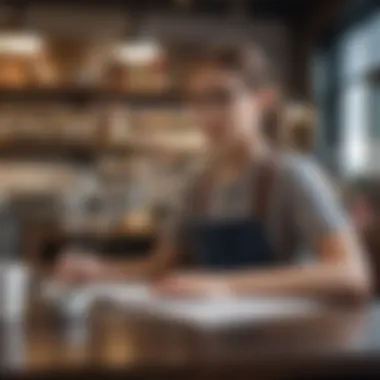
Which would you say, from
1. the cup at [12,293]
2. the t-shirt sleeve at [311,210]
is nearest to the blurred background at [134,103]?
the t-shirt sleeve at [311,210]

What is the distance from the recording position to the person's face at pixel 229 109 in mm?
1807

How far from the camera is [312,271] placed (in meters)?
1.31

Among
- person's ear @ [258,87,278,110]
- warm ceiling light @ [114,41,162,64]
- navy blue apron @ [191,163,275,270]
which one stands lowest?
navy blue apron @ [191,163,275,270]

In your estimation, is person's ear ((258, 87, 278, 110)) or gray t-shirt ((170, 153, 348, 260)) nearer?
gray t-shirt ((170, 153, 348, 260))

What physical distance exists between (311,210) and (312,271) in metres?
0.29

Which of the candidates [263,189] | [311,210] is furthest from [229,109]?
[311,210]

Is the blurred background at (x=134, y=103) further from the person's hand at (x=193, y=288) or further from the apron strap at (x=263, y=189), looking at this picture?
the person's hand at (x=193, y=288)

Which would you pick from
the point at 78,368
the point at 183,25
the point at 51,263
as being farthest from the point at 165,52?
the point at 78,368

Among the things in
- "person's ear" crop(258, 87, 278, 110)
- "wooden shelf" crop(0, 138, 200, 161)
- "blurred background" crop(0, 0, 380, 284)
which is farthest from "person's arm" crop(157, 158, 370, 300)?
"wooden shelf" crop(0, 138, 200, 161)

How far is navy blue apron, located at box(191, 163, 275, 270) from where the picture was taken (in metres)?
1.71

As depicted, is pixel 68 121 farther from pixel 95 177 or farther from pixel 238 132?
pixel 238 132

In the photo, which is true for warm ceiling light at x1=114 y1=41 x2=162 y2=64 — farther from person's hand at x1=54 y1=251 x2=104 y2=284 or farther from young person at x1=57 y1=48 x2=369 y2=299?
person's hand at x1=54 y1=251 x2=104 y2=284

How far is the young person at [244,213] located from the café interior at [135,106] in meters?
0.12

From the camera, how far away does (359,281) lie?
1.29 m
